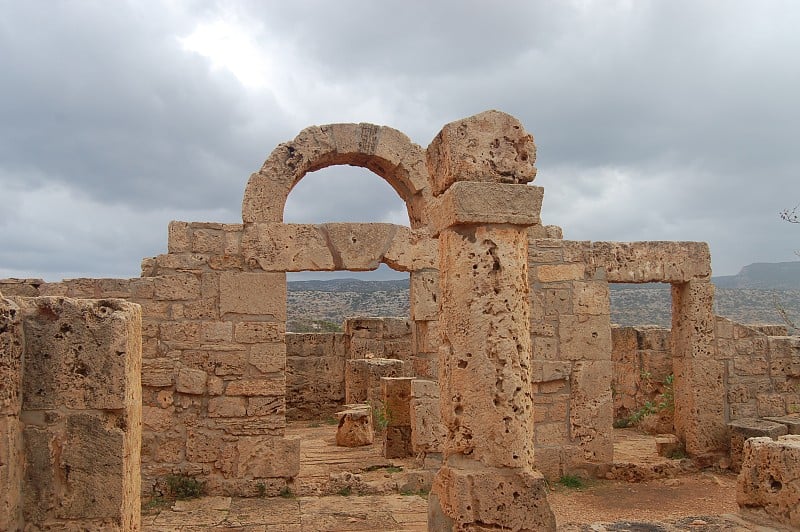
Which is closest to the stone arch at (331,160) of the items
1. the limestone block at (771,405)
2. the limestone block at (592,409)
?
the limestone block at (592,409)

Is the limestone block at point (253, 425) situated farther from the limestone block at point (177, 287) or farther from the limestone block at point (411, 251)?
the limestone block at point (411, 251)

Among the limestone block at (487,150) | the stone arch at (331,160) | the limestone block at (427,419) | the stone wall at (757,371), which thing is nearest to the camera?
the limestone block at (487,150)

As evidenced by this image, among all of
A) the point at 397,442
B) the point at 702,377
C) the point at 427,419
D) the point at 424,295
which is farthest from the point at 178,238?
the point at 702,377

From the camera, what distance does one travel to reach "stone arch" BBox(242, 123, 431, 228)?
7383 millimetres

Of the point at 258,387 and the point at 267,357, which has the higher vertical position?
the point at 267,357

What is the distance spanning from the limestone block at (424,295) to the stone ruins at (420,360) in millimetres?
24

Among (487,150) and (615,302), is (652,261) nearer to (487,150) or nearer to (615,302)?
(487,150)

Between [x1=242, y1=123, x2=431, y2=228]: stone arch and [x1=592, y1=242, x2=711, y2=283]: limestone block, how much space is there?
243 cm

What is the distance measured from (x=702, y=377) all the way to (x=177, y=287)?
6584 mm

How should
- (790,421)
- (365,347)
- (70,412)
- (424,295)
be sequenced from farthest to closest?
(365,347) → (790,421) → (424,295) → (70,412)

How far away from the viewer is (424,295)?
773 centimetres

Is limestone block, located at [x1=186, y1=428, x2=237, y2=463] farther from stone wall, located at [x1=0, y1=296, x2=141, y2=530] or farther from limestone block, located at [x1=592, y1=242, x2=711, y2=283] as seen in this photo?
limestone block, located at [x1=592, y1=242, x2=711, y2=283]

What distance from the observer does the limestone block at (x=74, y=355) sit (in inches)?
124

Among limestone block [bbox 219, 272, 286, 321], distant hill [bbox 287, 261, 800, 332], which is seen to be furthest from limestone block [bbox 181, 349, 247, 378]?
distant hill [bbox 287, 261, 800, 332]
